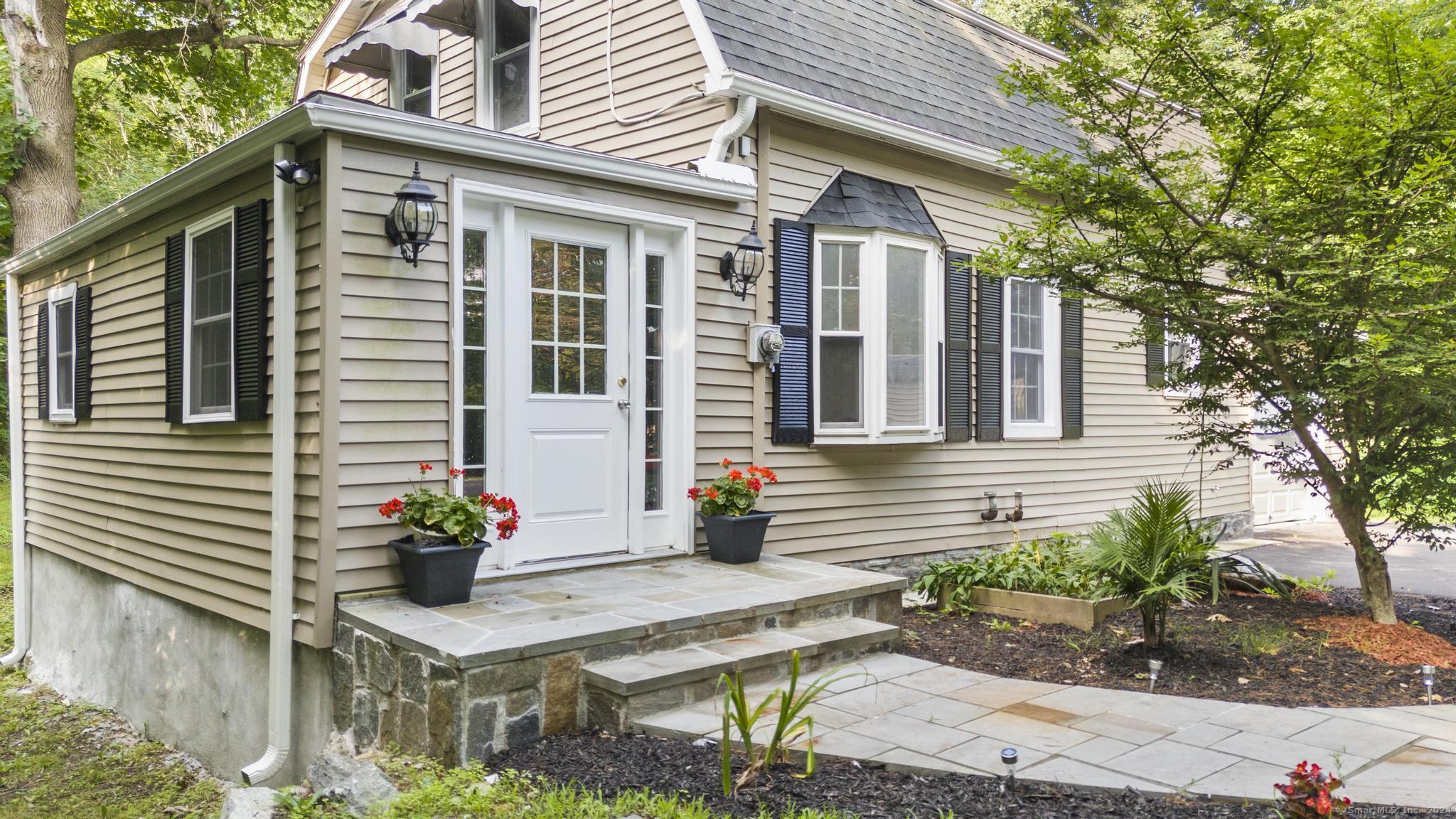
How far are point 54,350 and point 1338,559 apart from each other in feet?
35.6

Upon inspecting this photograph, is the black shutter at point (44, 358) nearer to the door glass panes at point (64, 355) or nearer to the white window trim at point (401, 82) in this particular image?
the door glass panes at point (64, 355)

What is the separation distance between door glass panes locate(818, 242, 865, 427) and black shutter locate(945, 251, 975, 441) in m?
1.05

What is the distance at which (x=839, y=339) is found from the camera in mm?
6895

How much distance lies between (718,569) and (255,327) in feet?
8.90

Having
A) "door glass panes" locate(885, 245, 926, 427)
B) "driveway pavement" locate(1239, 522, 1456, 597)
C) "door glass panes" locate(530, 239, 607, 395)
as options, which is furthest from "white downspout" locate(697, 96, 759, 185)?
"driveway pavement" locate(1239, 522, 1456, 597)

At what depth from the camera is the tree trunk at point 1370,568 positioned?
5.63 meters

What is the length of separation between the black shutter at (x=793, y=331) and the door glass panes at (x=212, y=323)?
10.4ft

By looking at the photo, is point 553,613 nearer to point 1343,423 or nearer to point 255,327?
point 255,327

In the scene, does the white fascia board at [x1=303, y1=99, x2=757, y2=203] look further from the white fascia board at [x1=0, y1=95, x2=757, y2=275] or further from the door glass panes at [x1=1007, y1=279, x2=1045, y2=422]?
the door glass panes at [x1=1007, y1=279, x2=1045, y2=422]

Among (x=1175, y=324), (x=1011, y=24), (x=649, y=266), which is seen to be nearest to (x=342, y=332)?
(x=649, y=266)

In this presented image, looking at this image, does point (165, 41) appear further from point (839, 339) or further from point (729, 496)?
point (729, 496)

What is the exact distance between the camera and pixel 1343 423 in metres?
5.63

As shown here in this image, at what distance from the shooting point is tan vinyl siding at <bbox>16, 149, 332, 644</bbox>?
185 inches

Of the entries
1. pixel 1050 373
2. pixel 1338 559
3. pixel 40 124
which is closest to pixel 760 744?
pixel 1050 373
